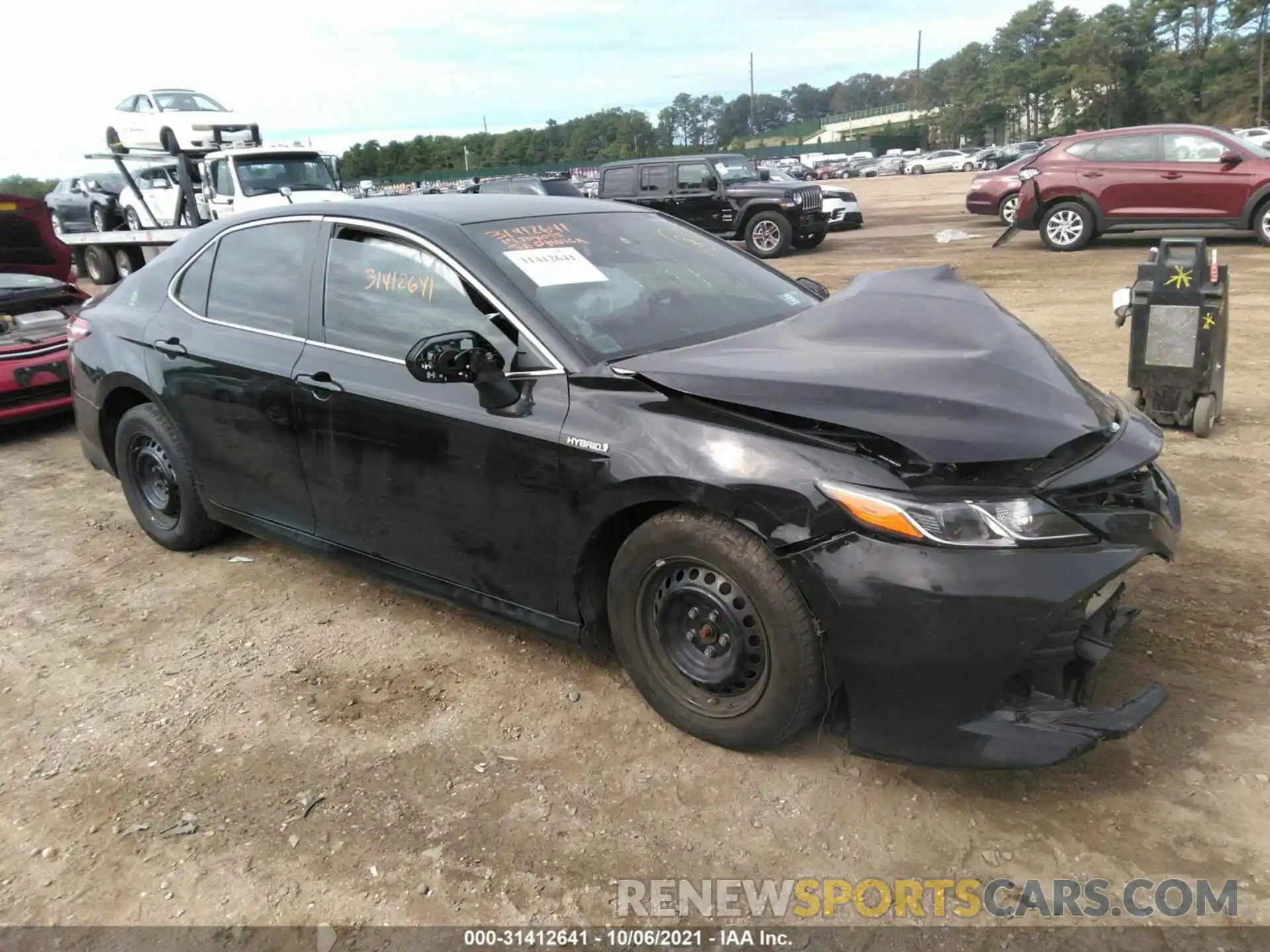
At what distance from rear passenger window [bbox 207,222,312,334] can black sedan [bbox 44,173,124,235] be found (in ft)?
61.9

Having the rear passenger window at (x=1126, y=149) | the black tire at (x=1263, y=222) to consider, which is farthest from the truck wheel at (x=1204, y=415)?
the black tire at (x=1263, y=222)

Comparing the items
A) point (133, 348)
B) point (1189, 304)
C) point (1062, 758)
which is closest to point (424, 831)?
point (1062, 758)

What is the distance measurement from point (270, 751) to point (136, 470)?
89.2 inches

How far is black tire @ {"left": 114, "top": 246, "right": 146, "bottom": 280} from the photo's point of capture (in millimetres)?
17516

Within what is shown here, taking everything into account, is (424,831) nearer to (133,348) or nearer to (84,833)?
(84,833)

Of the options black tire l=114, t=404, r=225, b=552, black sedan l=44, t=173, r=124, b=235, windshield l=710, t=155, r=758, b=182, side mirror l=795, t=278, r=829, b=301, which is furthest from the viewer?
black sedan l=44, t=173, r=124, b=235

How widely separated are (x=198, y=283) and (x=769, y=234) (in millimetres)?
13230

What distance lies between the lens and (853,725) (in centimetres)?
253

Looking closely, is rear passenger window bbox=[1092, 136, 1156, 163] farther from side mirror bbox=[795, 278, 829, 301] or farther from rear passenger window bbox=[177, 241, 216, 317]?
rear passenger window bbox=[177, 241, 216, 317]

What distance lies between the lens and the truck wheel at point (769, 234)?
16.1 metres

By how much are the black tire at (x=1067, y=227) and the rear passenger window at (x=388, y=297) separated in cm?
1295

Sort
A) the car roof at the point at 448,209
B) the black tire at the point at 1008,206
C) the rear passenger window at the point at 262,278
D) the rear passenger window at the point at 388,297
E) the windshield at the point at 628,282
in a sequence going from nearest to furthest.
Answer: the windshield at the point at 628,282
the rear passenger window at the point at 388,297
the car roof at the point at 448,209
the rear passenger window at the point at 262,278
the black tire at the point at 1008,206

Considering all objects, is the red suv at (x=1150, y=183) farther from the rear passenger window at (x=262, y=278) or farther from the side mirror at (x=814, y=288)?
the rear passenger window at (x=262, y=278)

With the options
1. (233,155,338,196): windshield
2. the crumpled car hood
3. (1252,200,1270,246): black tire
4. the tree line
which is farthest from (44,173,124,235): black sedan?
the tree line
